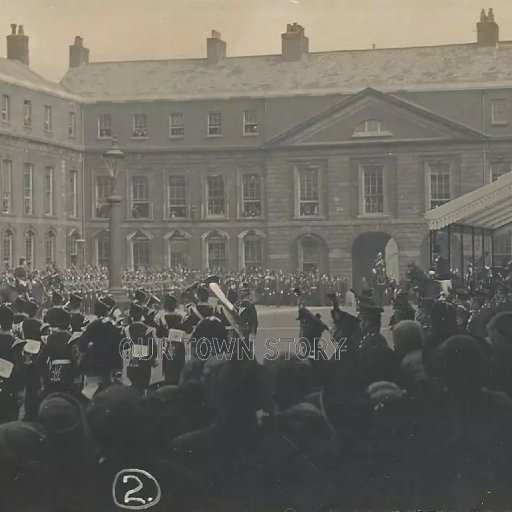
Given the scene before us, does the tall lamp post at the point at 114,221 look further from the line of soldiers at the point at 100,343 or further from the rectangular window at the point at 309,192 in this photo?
the rectangular window at the point at 309,192

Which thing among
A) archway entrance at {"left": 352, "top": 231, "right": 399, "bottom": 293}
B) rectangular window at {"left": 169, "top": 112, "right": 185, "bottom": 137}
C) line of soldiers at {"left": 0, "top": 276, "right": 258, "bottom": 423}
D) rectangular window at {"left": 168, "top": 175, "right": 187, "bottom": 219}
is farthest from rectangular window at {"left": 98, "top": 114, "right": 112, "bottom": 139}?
archway entrance at {"left": 352, "top": 231, "right": 399, "bottom": 293}

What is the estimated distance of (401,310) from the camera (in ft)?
24.3

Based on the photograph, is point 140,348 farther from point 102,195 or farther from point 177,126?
point 177,126

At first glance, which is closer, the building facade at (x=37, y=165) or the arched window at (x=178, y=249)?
the arched window at (x=178, y=249)

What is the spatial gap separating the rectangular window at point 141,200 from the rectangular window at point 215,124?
62 centimetres

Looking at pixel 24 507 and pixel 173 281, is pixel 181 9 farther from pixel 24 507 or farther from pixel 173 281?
pixel 24 507

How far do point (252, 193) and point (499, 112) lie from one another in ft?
6.31

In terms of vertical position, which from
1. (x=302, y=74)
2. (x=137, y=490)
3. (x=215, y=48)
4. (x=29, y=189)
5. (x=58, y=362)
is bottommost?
Result: (x=137, y=490)

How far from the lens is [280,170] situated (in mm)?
7863

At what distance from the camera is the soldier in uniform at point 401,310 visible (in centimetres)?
738

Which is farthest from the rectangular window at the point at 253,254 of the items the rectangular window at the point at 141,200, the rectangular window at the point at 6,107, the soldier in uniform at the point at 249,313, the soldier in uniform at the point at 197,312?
the rectangular window at the point at 6,107

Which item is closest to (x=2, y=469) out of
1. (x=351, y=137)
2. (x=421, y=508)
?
(x=421, y=508)

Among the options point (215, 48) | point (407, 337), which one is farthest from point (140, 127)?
point (407, 337)

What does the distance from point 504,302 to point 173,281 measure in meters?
2.44
